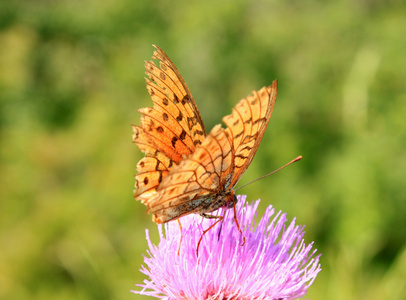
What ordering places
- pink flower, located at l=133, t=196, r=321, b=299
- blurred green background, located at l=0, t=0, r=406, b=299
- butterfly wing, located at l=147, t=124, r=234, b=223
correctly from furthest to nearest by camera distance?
blurred green background, located at l=0, t=0, r=406, b=299 → pink flower, located at l=133, t=196, r=321, b=299 → butterfly wing, located at l=147, t=124, r=234, b=223

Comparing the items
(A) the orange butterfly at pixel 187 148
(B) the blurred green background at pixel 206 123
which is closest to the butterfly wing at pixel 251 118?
(A) the orange butterfly at pixel 187 148

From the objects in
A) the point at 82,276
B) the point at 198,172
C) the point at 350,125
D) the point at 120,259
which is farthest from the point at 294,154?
the point at 198,172

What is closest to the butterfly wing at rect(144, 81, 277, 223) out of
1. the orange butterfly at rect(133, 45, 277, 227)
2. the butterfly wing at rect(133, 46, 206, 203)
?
the orange butterfly at rect(133, 45, 277, 227)

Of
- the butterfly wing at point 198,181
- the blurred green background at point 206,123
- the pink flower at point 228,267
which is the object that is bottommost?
the pink flower at point 228,267

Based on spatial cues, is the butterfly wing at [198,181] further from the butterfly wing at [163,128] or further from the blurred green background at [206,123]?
the blurred green background at [206,123]

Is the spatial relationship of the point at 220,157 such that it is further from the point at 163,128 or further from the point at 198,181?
the point at 163,128

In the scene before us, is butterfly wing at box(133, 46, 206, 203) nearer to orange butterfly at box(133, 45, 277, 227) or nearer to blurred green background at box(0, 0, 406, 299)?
orange butterfly at box(133, 45, 277, 227)

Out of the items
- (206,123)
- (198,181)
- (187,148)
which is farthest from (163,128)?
(206,123)
